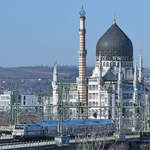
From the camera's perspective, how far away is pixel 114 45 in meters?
111

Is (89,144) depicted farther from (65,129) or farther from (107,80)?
(107,80)

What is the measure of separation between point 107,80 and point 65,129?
4349cm

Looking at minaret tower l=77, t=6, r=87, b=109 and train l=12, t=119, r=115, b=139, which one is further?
minaret tower l=77, t=6, r=87, b=109

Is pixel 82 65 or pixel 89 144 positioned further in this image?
pixel 82 65

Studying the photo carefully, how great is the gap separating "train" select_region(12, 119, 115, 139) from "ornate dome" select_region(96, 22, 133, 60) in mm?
37763

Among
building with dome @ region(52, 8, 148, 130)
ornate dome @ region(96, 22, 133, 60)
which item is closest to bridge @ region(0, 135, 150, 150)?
building with dome @ region(52, 8, 148, 130)

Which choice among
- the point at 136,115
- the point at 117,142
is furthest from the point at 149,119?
the point at 117,142

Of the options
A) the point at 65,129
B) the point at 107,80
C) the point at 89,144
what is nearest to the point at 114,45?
the point at 107,80

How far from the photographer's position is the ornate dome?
365ft

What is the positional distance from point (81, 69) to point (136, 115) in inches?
986

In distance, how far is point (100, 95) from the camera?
→ 107 meters

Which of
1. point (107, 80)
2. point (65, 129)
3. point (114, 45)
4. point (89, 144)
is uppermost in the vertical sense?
point (114, 45)

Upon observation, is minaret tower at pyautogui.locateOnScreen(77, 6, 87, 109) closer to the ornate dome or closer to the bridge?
the ornate dome

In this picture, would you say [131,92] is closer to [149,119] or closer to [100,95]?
[100,95]
